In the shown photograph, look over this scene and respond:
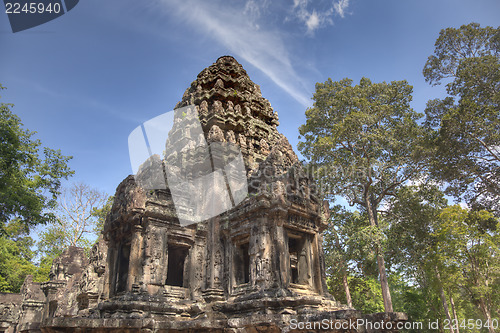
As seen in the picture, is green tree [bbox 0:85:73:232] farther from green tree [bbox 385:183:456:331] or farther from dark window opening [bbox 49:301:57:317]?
green tree [bbox 385:183:456:331]

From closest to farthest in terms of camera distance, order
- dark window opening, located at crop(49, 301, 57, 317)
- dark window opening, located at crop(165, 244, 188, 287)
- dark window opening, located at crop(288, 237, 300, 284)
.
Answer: dark window opening, located at crop(288, 237, 300, 284), dark window opening, located at crop(165, 244, 188, 287), dark window opening, located at crop(49, 301, 57, 317)

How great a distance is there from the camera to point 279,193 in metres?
7.94

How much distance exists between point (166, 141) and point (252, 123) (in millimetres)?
3153

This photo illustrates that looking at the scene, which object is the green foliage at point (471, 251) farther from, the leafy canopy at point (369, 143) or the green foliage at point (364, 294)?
the green foliage at point (364, 294)

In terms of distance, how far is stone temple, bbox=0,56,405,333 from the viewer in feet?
21.7

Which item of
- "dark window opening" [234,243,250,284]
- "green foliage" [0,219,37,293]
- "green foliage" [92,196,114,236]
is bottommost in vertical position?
"dark window opening" [234,243,250,284]

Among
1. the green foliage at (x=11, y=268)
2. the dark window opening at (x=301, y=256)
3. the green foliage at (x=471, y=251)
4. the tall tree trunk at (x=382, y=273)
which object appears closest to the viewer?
the dark window opening at (x=301, y=256)

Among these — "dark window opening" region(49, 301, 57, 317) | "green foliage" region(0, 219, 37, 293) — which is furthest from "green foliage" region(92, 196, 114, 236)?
"dark window opening" region(49, 301, 57, 317)

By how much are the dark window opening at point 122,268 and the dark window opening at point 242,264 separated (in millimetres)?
2919

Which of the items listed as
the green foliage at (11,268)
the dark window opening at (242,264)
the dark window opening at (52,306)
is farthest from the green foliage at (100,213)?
the dark window opening at (242,264)

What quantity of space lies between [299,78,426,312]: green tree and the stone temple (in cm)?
702

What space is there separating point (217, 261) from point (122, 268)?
8.45 feet

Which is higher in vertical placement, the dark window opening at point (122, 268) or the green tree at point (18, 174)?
the green tree at point (18, 174)

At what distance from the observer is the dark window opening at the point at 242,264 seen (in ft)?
26.9
